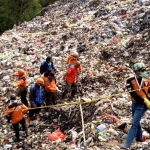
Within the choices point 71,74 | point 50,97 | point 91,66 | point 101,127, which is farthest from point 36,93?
point 91,66

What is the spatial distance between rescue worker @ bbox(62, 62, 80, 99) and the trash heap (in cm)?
24

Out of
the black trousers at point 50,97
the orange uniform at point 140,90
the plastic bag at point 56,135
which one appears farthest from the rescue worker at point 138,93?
the black trousers at point 50,97

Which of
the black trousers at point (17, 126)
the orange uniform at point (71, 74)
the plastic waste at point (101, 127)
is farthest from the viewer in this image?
the orange uniform at point (71, 74)

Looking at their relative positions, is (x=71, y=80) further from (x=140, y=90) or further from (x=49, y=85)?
(x=140, y=90)

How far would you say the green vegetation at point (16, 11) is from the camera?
29.4 meters

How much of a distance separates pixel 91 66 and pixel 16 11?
21.2 metres

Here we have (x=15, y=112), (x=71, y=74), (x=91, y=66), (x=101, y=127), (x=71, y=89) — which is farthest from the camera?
(x=91, y=66)

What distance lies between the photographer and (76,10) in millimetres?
19875

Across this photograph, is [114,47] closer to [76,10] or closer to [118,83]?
[118,83]

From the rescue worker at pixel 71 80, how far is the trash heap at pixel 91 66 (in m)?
0.24

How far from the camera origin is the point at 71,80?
8141mm

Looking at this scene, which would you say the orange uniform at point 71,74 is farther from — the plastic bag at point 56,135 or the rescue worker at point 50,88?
the plastic bag at point 56,135

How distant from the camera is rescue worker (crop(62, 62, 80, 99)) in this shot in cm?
805

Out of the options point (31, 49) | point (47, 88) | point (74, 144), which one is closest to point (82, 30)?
point (31, 49)
